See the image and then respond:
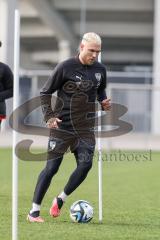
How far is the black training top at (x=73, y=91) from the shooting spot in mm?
8031

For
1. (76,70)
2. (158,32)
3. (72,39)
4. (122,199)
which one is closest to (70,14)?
(72,39)

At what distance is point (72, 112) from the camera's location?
8.20m

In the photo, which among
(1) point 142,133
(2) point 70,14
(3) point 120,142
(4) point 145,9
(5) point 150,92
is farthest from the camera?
(2) point 70,14

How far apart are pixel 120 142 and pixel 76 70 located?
18.6 metres

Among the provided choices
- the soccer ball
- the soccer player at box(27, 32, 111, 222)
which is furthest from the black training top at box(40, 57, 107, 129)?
the soccer ball

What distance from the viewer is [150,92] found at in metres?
31.6

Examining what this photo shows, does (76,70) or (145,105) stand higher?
(76,70)

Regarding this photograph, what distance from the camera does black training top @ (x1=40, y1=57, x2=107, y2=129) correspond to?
26.3ft

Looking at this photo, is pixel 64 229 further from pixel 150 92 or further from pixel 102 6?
pixel 102 6

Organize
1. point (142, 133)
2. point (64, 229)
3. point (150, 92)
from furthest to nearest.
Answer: point (150, 92) < point (142, 133) < point (64, 229)

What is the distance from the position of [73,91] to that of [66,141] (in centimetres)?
58

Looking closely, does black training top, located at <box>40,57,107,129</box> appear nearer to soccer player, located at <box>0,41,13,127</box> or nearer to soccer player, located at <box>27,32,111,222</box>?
Result: soccer player, located at <box>27,32,111,222</box>

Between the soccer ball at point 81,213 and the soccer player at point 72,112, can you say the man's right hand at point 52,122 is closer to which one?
the soccer player at point 72,112

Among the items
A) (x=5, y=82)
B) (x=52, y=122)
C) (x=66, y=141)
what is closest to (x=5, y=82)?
(x=5, y=82)
